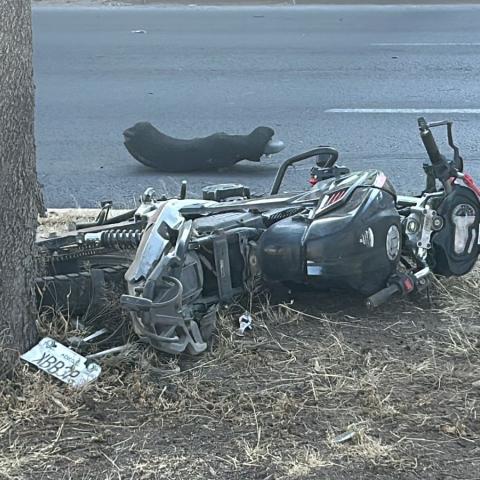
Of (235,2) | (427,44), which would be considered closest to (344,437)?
(427,44)

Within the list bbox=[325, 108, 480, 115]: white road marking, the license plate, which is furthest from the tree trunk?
bbox=[325, 108, 480, 115]: white road marking

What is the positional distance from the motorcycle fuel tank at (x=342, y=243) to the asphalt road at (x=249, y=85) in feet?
7.81

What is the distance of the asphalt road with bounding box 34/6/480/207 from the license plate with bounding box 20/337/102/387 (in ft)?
8.73

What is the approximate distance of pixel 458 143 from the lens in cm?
715

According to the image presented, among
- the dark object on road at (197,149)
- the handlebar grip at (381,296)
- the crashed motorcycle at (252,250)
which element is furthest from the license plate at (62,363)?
the dark object on road at (197,149)

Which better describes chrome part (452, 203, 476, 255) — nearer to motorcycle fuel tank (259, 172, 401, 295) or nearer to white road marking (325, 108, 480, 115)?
motorcycle fuel tank (259, 172, 401, 295)

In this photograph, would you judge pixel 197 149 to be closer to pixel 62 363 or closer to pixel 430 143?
pixel 430 143

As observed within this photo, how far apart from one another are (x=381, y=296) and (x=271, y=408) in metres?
0.75

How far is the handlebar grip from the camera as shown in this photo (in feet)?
11.6

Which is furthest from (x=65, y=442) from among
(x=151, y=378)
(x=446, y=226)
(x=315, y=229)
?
(x=446, y=226)

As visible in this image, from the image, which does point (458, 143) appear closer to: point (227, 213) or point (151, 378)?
point (227, 213)

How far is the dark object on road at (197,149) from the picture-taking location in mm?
6098

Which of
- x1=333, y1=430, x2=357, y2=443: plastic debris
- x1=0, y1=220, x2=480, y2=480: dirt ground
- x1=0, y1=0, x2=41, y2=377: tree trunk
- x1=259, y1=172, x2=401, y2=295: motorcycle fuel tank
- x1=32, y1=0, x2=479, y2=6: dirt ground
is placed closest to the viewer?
x1=0, y1=220, x2=480, y2=480: dirt ground

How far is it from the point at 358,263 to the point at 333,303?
40 cm
